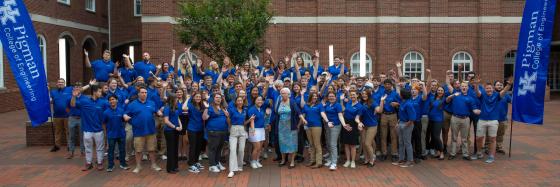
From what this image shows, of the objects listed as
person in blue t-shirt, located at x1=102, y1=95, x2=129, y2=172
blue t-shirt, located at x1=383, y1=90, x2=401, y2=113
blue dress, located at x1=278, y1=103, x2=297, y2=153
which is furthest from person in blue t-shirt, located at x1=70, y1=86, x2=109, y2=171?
blue t-shirt, located at x1=383, y1=90, x2=401, y2=113

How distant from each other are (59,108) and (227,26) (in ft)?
17.6

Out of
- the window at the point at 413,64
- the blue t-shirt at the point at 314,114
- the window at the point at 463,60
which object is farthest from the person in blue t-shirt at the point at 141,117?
the window at the point at 463,60

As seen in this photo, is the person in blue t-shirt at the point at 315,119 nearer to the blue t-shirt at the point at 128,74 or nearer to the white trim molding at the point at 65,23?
the blue t-shirt at the point at 128,74

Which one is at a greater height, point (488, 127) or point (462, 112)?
point (462, 112)

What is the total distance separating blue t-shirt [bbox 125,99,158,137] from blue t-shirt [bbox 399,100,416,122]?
461cm

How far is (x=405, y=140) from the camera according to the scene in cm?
959

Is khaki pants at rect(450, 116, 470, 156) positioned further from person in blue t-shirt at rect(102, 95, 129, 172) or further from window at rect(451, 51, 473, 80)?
window at rect(451, 51, 473, 80)

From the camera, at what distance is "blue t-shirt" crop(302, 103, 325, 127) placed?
30.7 ft

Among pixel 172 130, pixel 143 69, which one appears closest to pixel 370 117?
pixel 172 130

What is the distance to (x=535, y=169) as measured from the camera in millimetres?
9398

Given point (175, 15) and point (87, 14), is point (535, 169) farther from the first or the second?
point (87, 14)

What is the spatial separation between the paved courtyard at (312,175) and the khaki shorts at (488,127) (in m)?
0.58

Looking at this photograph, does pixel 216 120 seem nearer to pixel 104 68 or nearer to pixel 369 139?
pixel 369 139

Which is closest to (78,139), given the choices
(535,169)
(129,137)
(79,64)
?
(129,137)
